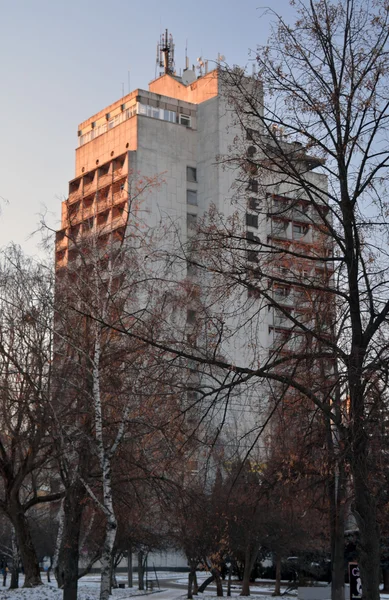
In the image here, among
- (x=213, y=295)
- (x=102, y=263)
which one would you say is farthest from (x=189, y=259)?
(x=102, y=263)

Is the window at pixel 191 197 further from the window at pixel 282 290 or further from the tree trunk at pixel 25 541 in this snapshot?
the window at pixel 282 290

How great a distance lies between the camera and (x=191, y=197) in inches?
3659

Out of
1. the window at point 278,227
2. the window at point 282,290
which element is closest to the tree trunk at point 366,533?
the window at point 282,290

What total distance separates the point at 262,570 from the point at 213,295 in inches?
2437

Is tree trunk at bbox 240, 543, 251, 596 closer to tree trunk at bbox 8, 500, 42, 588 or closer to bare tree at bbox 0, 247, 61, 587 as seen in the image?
tree trunk at bbox 8, 500, 42, 588

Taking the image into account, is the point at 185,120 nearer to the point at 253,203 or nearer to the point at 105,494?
the point at 105,494

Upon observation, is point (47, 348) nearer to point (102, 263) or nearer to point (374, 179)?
point (102, 263)

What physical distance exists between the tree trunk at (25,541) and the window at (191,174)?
64.8 meters

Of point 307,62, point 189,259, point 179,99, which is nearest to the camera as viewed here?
point 189,259

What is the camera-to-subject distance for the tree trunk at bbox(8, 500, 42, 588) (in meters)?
30.2

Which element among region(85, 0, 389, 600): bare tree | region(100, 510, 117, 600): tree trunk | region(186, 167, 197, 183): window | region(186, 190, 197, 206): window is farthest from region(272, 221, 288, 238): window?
region(186, 167, 197, 183): window

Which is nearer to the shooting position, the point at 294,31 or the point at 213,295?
the point at 213,295

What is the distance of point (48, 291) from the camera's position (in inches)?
1054

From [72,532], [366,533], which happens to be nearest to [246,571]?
[72,532]
